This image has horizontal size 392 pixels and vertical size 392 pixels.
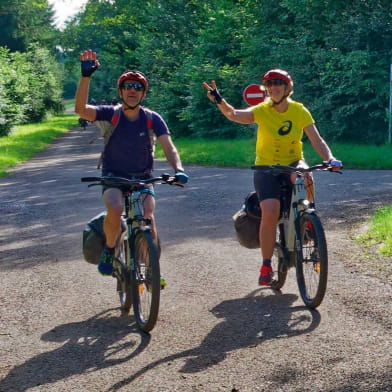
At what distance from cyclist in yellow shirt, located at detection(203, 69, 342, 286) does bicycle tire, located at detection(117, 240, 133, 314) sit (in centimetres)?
116

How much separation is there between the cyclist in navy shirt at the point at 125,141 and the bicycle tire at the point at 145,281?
0.89ft

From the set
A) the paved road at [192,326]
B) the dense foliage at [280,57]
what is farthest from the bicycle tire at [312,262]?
the dense foliage at [280,57]

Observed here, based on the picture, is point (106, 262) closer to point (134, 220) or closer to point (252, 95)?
point (134, 220)

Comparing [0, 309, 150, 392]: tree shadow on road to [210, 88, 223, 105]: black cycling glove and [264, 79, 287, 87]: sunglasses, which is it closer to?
[210, 88, 223, 105]: black cycling glove

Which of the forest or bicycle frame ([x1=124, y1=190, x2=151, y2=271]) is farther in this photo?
the forest

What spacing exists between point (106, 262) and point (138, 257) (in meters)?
0.41

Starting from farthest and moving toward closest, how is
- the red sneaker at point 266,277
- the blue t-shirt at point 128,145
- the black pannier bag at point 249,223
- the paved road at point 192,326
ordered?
the black pannier bag at point 249,223 → the red sneaker at point 266,277 → the blue t-shirt at point 128,145 → the paved road at point 192,326

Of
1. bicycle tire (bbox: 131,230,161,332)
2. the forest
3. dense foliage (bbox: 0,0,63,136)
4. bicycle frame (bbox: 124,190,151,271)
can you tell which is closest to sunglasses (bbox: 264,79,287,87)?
bicycle frame (bbox: 124,190,151,271)

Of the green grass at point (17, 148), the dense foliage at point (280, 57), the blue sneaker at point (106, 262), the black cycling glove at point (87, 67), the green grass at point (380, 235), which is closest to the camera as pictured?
the black cycling glove at point (87, 67)

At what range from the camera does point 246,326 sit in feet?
16.8

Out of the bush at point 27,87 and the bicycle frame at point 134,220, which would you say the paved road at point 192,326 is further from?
the bush at point 27,87

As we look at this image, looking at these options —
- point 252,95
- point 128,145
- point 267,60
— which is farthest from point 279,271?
point 267,60

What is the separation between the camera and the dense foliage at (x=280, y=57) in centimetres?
2159

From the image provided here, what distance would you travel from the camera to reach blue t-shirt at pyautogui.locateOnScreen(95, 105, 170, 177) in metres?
5.32
